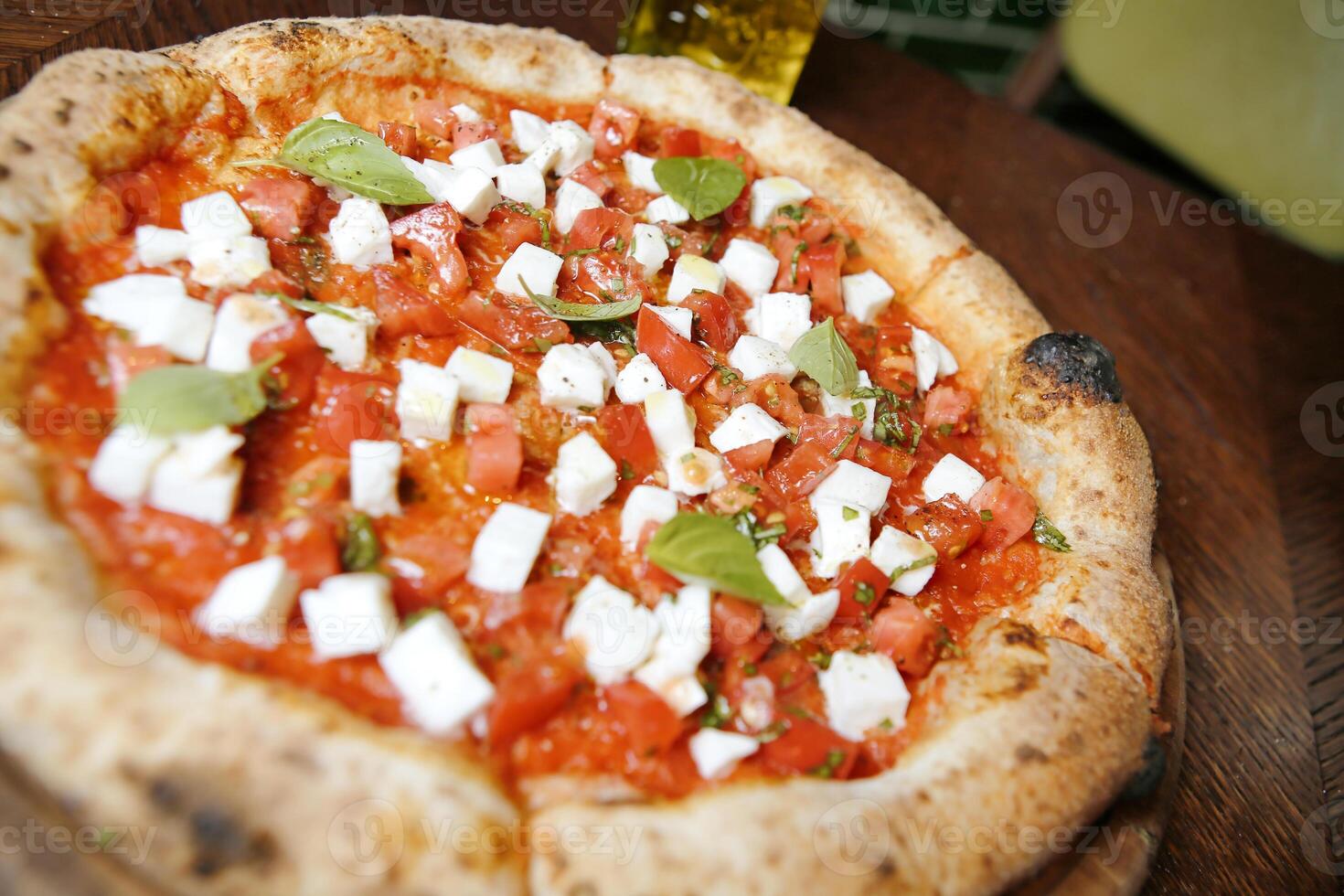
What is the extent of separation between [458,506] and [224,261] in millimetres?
977

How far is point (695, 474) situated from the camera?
109 inches

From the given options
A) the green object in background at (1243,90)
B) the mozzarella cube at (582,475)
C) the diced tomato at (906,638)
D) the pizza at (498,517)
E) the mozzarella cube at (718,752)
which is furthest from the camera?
the green object in background at (1243,90)

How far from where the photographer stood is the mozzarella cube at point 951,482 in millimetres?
3193

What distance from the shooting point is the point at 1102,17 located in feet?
22.9

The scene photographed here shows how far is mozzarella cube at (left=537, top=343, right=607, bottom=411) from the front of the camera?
2801 mm

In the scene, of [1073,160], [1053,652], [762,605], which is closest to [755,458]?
[762,605]

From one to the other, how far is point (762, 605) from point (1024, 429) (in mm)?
1516

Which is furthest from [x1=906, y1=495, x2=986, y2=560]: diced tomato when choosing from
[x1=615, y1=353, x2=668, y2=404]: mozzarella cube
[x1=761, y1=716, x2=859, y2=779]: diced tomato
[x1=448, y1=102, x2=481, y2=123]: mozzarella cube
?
[x1=448, y1=102, x2=481, y2=123]: mozzarella cube

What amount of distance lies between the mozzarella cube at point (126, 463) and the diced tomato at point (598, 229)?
1.68 m

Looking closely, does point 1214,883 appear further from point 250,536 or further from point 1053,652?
point 250,536

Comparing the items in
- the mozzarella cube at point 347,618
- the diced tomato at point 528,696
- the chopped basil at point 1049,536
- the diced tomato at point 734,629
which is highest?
the chopped basil at point 1049,536

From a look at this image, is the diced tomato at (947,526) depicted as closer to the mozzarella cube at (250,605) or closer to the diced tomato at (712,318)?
the diced tomato at (712,318)

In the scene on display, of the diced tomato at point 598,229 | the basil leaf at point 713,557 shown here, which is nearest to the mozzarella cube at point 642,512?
the basil leaf at point 713,557

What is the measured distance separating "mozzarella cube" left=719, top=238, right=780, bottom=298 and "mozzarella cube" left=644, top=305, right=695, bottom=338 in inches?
16.3
